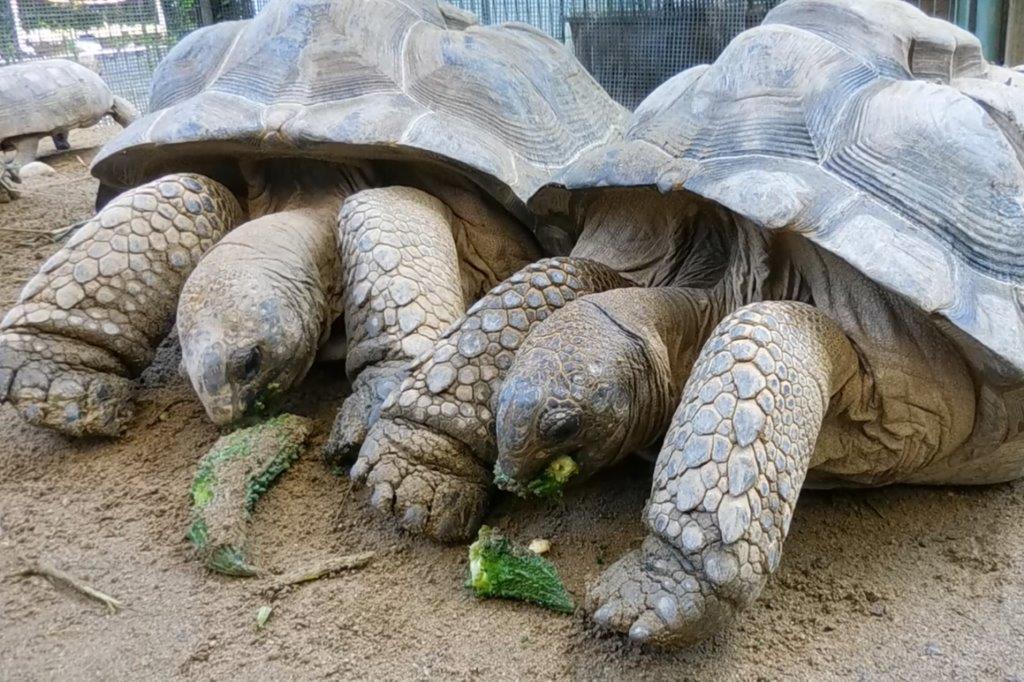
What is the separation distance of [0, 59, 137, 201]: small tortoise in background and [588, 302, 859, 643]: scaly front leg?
713 centimetres

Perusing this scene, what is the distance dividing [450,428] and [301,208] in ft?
4.82

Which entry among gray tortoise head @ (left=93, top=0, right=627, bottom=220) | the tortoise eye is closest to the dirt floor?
the tortoise eye

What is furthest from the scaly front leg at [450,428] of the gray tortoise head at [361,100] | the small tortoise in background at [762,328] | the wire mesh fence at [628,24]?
the wire mesh fence at [628,24]

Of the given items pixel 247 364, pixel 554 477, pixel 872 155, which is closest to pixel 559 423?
pixel 554 477

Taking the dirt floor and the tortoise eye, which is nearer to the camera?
the dirt floor

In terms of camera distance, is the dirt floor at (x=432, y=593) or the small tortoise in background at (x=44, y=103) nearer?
the dirt floor at (x=432, y=593)

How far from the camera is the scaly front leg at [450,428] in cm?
224

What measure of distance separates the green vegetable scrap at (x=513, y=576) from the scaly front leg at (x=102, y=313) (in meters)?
1.42

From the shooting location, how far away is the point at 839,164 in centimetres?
213

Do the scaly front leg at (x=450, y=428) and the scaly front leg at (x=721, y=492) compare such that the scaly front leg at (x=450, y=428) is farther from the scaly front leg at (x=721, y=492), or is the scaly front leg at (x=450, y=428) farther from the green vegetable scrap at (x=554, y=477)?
the scaly front leg at (x=721, y=492)

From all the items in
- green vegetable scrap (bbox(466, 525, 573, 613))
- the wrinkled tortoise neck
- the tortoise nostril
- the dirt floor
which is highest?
the wrinkled tortoise neck

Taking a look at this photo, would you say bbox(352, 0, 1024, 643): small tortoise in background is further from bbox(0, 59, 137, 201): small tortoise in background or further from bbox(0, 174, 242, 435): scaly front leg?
bbox(0, 59, 137, 201): small tortoise in background

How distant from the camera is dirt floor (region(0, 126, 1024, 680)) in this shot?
184cm

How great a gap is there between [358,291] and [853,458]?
4.80 ft
